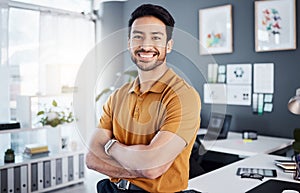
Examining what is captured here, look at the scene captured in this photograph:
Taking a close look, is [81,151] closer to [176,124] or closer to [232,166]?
[232,166]

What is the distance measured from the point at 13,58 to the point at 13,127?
94 cm

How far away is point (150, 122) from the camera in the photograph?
1.06 metres

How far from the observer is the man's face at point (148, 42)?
3.28 feet

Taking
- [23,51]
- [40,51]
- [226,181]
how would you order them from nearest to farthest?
[226,181] → [23,51] → [40,51]

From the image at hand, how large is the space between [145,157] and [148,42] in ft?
1.08

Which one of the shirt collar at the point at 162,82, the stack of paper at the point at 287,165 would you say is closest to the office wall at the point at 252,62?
the stack of paper at the point at 287,165

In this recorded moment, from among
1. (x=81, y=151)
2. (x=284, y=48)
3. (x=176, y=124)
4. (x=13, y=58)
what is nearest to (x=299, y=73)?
(x=284, y=48)

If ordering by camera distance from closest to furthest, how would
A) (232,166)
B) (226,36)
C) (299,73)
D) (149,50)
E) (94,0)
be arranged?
(149,50) < (232,166) < (299,73) < (226,36) < (94,0)

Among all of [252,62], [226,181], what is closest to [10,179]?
[226,181]

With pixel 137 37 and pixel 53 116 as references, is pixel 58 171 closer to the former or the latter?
pixel 53 116

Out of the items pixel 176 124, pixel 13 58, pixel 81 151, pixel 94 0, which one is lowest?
pixel 81 151

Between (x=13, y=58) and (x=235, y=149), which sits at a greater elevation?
(x=13, y=58)

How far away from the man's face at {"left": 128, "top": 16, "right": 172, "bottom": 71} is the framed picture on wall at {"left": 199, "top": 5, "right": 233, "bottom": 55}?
292cm

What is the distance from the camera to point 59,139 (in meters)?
3.95
